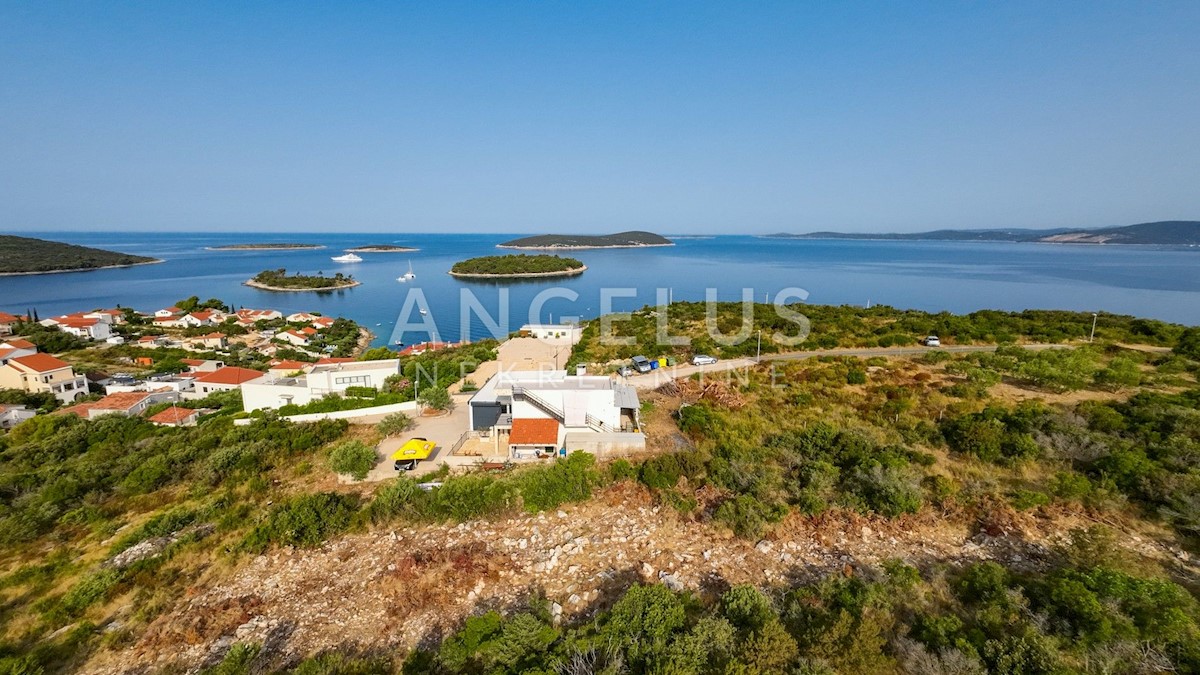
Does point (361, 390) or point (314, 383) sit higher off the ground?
point (314, 383)

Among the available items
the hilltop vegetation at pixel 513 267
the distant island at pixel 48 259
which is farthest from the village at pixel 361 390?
the distant island at pixel 48 259

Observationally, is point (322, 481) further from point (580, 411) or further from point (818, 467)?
point (818, 467)

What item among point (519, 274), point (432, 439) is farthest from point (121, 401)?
point (519, 274)

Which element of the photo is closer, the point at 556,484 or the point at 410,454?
the point at 556,484

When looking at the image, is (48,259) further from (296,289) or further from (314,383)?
(314,383)

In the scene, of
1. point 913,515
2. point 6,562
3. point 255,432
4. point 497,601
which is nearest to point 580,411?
point 497,601

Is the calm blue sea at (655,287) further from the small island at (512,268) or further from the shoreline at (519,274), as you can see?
the small island at (512,268)

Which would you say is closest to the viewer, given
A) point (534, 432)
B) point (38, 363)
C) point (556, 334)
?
point (534, 432)
